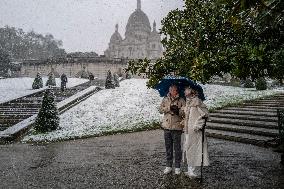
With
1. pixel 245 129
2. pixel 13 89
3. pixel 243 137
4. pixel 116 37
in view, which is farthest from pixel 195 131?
pixel 116 37

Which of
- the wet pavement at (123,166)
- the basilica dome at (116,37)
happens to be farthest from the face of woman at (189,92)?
the basilica dome at (116,37)

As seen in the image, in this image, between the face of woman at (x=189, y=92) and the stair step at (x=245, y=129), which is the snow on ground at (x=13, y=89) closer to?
the stair step at (x=245, y=129)

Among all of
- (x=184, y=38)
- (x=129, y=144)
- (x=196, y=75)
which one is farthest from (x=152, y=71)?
(x=129, y=144)

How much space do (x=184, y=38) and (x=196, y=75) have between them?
150 cm

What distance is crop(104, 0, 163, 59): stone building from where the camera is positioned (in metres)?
94.3

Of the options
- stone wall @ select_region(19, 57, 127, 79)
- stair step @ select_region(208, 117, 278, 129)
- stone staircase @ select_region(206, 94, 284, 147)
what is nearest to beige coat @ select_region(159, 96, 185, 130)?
stone staircase @ select_region(206, 94, 284, 147)

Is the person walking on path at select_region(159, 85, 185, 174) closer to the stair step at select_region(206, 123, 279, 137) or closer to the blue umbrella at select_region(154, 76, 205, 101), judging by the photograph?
the blue umbrella at select_region(154, 76, 205, 101)

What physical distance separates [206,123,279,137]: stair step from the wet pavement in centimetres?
122

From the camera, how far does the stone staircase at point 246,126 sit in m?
11.0

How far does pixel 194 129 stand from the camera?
6672 mm

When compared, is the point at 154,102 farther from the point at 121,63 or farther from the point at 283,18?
the point at 121,63

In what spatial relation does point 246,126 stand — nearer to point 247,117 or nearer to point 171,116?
point 247,117

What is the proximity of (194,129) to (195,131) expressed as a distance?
78mm

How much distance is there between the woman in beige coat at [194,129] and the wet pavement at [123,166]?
0.39 m
